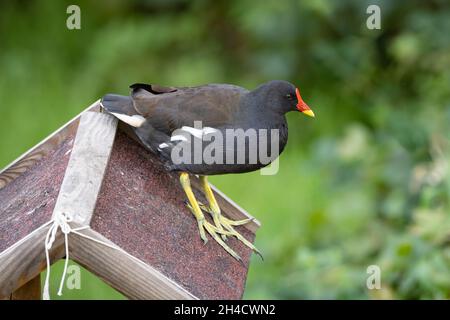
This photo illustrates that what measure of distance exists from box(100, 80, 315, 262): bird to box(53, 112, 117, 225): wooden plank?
0.33 ft

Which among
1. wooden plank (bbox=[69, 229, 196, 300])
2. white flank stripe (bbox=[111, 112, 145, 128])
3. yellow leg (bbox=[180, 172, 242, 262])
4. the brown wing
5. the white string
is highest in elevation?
the brown wing

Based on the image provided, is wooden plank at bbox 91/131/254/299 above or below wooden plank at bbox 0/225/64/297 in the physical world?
above

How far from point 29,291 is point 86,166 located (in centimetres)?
61

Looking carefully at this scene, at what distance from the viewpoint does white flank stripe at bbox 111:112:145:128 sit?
248 centimetres

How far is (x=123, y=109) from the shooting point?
8.32ft

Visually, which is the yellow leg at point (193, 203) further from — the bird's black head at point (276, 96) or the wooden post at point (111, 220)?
the bird's black head at point (276, 96)

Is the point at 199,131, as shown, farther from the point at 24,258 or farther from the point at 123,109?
the point at 24,258

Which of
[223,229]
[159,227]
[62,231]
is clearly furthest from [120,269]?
[223,229]

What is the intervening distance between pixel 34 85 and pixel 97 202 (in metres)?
4.01

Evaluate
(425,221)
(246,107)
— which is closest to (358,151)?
(425,221)

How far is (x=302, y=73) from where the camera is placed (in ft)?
19.0

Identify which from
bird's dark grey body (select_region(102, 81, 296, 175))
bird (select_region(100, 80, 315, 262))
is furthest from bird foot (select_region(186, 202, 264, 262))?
bird's dark grey body (select_region(102, 81, 296, 175))

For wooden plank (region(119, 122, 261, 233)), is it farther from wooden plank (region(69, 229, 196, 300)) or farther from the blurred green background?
the blurred green background
